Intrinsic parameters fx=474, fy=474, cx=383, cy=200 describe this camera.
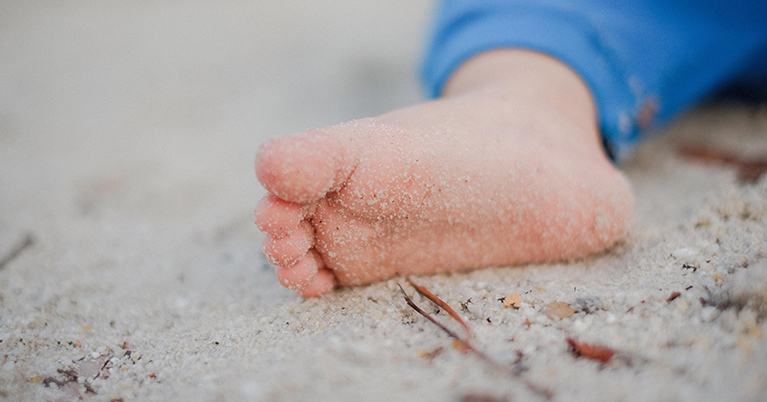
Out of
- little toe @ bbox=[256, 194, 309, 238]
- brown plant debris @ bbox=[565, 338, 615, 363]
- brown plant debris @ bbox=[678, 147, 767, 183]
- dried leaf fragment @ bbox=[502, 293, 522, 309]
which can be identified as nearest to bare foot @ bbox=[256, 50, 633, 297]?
little toe @ bbox=[256, 194, 309, 238]

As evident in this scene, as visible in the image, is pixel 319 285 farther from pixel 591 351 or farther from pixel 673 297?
pixel 673 297

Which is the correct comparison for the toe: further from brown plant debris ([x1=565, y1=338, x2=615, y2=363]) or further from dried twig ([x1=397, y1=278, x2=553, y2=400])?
brown plant debris ([x1=565, y1=338, x2=615, y2=363])

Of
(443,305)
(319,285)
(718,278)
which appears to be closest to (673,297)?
(718,278)

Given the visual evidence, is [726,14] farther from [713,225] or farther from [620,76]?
[713,225]

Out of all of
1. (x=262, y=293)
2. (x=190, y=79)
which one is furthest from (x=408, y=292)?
(x=190, y=79)

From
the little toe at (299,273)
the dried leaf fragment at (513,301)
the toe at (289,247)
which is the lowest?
the dried leaf fragment at (513,301)

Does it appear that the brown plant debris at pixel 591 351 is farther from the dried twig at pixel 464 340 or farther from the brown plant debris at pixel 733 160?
the brown plant debris at pixel 733 160

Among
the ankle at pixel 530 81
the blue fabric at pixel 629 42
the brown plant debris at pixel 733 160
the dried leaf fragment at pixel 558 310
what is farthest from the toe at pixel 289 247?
the brown plant debris at pixel 733 160
